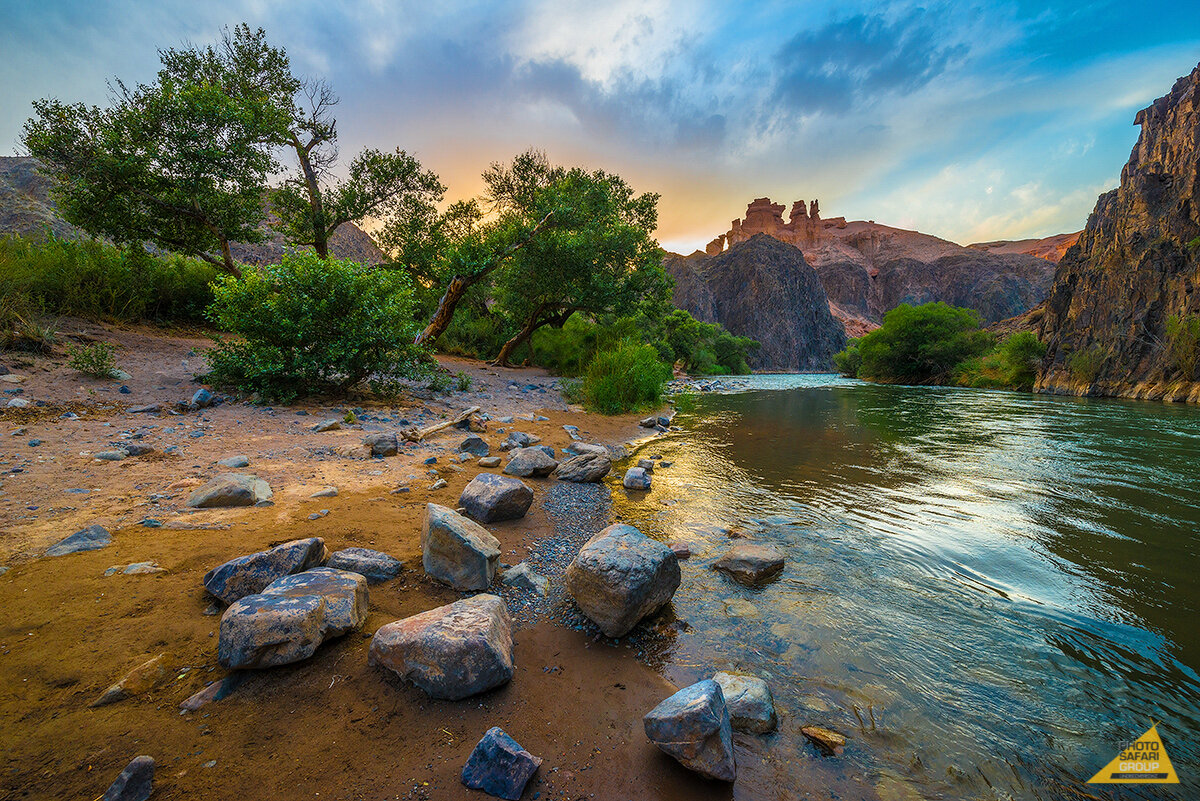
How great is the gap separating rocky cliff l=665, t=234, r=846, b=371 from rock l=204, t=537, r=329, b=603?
120 metres

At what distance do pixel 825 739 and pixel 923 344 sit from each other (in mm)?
51455

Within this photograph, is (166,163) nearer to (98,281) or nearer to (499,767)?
(98,281)

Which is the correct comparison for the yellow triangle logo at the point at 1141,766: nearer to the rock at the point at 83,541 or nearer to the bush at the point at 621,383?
the rock at the point at 83,541

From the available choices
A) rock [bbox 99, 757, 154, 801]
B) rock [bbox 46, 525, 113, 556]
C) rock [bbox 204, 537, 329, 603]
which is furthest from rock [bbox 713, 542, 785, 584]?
rock [bbox 46, 525, 113, 556]

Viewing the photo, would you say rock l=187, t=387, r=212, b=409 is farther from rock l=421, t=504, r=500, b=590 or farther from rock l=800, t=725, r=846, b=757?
rock l=800, t=725, r=846, b=757

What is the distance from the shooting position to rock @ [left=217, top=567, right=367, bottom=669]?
7.15 ft

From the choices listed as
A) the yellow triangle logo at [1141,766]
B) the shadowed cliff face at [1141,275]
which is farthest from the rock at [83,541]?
the shadowed cliff face at [1141,275]

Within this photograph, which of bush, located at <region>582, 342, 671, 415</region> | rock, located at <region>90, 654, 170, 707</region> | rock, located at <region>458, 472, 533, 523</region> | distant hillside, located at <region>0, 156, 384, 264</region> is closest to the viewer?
rock, located at <region>90, 654, 170, 707</region>

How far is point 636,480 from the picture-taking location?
666cm

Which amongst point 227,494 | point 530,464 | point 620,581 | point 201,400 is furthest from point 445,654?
point 201,400

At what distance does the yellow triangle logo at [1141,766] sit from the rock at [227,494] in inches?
242

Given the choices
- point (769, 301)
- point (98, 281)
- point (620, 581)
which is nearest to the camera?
point (620, 581)

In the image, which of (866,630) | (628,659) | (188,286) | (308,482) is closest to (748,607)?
(866,630)

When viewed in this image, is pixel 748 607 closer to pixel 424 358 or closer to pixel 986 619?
pixel 986 619
